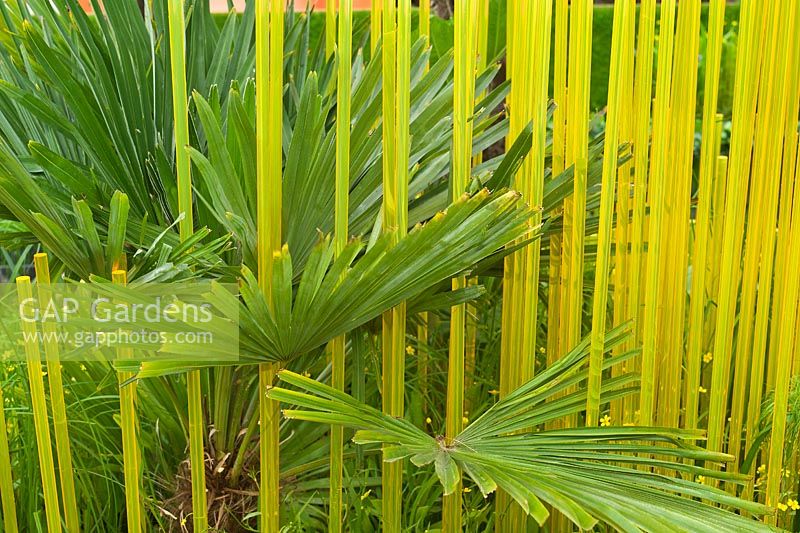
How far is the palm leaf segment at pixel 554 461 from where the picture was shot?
907 millimetres

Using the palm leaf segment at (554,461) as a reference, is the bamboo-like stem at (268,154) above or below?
above

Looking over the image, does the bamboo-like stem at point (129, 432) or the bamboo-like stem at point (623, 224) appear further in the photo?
the bamboo-like stem at point (623, 224)

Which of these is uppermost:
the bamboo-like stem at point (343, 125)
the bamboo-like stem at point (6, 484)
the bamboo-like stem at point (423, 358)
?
the bamboo-like stem at point (343, 125)

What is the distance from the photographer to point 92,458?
4.86 feet

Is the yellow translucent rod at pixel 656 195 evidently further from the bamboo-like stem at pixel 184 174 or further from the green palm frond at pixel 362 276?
the bamboo-like stem at pixel 184 174

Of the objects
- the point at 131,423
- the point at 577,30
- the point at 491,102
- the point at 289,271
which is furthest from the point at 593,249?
the point at 131,423

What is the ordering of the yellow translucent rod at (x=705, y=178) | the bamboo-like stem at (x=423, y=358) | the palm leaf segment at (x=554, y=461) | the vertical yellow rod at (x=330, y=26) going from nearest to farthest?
the palm leaf segment at (x=554, y=461) < the yellow translucent rod at (x=705, y=178) < the vertical yellow rod at (x=330, y=26) < the bamboo-like stem at (x=423, y=358)

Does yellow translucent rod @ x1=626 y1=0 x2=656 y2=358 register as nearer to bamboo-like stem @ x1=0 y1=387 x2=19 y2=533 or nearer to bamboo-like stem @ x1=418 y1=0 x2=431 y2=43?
bamboo-like stem @ x1=418 y1=0 x2=431 y2=43

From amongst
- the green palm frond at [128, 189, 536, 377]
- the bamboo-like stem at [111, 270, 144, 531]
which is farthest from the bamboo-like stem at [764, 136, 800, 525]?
the bamboo-like stem at [111, 270, 144, 531]

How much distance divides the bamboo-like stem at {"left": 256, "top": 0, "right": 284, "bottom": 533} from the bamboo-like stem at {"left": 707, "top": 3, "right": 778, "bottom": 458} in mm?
580

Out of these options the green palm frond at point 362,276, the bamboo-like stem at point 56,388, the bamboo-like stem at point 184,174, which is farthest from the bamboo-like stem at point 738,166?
the bamboo-like stem at point 56,388

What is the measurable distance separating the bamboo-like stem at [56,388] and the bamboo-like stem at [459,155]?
50 cm

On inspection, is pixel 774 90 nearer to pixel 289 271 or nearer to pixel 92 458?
pixel 289 271

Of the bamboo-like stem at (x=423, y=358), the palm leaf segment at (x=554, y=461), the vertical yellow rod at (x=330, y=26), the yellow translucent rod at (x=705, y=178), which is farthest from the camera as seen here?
the bamboo-like stem at (x=423, y=358)
